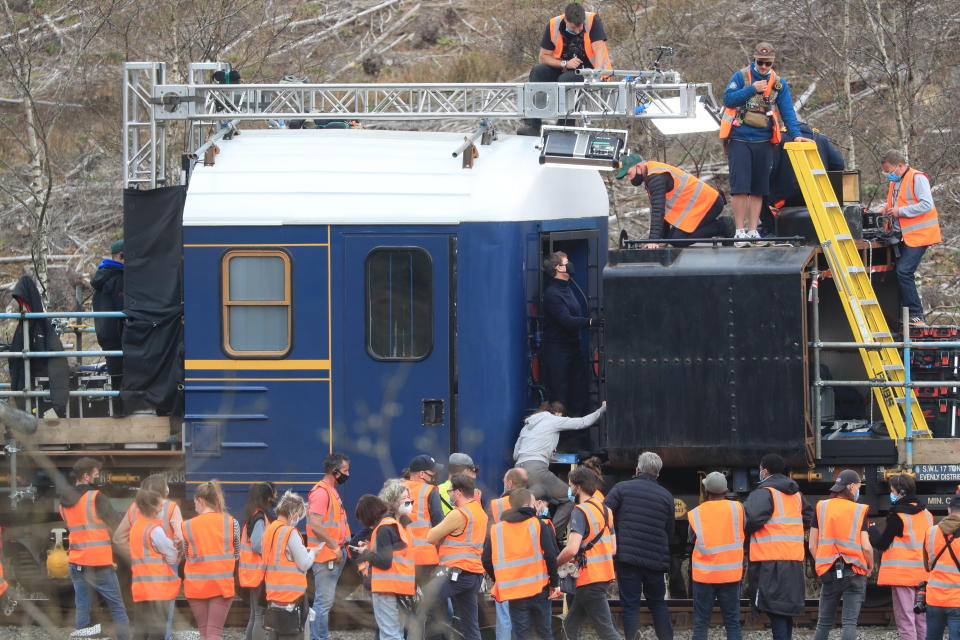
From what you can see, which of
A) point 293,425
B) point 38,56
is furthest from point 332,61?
point 293,425

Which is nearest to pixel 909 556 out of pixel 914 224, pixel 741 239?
pixel 741 239

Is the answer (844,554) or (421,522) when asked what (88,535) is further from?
(844,554)

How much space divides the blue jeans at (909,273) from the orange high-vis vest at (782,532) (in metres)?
2.60

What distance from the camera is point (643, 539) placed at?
31.9 feet

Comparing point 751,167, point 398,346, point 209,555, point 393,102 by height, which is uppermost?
point 393,102

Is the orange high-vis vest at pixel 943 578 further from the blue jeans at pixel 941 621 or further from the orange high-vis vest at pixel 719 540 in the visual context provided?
the orange high-vis vest at pixel 719 540

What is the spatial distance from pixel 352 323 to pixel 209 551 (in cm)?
218

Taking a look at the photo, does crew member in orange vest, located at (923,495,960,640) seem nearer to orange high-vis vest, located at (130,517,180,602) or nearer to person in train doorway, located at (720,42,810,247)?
person in train doorway, located at (720,42,810,247)

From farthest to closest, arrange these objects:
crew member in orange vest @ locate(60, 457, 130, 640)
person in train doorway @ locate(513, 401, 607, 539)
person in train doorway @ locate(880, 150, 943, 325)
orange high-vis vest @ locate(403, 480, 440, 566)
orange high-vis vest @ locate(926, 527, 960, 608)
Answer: person in train doorway @ locate(880, 150, 943, 325), person in train doorway @ locate(513, 401, 607, 539), crew member in orange vest @ locate(60, 457, 130, 640), orange high-vis vest @ locate(403, 480, 440, 566), orange high-vis vest @ locate(926, 527, 960, 608)

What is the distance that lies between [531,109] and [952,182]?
10.4m

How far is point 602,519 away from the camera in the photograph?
9461mm

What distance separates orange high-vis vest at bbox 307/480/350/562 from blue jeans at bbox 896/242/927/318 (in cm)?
514

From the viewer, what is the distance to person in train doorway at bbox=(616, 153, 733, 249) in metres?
11.4

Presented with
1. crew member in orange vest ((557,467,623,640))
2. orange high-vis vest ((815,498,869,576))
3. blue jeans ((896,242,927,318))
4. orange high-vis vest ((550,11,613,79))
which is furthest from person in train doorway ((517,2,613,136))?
orange high-vis vest ((815,498,869,576))
